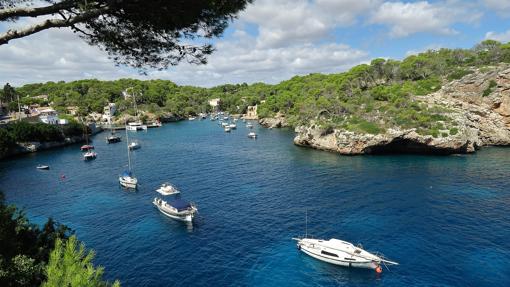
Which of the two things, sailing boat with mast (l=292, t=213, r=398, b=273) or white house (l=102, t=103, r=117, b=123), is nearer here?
sailing boat with mast (l=292, t=213, r=398, b=273)

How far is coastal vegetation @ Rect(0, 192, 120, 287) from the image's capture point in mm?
13008

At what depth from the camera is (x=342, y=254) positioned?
34219mm

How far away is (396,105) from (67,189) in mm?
76701

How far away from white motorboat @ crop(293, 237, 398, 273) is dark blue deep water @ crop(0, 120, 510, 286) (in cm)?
74

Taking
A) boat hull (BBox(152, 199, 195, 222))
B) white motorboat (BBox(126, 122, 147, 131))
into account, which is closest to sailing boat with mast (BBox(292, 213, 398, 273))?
boat hull (BBox(152, 199, 195, 222))

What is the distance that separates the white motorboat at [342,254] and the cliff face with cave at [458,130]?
162ft

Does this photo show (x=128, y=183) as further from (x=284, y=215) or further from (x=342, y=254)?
(x=342, y=254)

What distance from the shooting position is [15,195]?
60594 millimetres

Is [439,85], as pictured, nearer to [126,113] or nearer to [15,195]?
[15,195]

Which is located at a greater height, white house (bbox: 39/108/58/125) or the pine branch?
the pine branch

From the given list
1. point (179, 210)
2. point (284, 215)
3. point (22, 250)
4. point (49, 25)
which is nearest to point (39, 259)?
point (22, 250)

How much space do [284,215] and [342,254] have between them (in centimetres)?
1358

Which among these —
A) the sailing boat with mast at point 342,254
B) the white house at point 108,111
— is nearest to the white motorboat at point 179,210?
the sailing boat with mast at point 342,254

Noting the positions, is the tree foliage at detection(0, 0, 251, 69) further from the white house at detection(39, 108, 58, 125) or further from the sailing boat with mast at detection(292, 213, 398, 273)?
the white house at detection(39, 108, 58, 125)
